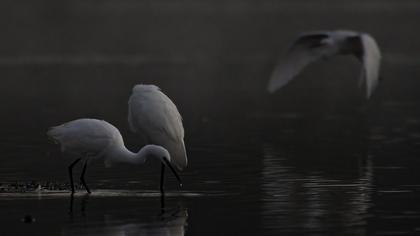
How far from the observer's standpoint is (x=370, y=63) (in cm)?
2016

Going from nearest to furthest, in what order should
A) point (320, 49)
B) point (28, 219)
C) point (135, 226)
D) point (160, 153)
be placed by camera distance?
1. point (135, 226)
2. point (28, 219)
3. point (160, 153)
4. point (320, 49)

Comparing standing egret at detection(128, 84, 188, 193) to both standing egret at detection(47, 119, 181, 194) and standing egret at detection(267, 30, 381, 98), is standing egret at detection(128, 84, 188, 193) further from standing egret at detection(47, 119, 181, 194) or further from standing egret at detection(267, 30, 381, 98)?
standing egret at detection(267, 30, 381, 98)

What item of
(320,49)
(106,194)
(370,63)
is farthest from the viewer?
(320,49)

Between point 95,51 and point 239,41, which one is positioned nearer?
point 95,51

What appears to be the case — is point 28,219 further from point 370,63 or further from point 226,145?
point 226,145

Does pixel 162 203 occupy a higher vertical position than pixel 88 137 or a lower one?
lower

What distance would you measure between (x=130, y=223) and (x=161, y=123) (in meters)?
Answer: 3.17

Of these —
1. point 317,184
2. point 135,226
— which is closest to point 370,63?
point 317,184

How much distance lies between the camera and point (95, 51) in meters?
63.4

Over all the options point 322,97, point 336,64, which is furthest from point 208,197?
point 336,64

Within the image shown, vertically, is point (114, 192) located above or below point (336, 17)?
below

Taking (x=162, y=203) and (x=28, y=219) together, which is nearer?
(x=28, y=219)

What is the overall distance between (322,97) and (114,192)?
1786 centimetres

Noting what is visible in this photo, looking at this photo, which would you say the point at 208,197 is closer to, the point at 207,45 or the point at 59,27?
the point at 207,45
